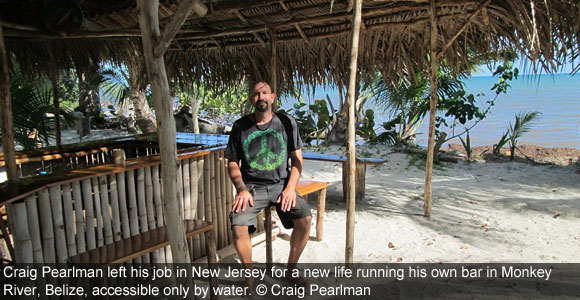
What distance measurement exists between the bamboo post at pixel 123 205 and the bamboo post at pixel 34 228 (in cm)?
54

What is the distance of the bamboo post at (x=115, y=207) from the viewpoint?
8.70 feet

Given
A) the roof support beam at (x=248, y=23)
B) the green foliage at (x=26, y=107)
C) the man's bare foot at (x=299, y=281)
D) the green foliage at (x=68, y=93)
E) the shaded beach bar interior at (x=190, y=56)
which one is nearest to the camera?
the shaded beach bar interior at (x=190, y=56)

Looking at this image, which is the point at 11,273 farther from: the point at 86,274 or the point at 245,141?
the point at 245,141

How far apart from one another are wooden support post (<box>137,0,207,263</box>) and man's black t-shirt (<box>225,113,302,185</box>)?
0.84 m

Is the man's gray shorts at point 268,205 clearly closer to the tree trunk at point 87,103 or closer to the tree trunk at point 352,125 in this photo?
the tree trunk at point 352,125

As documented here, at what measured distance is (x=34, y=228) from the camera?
2.25 metres

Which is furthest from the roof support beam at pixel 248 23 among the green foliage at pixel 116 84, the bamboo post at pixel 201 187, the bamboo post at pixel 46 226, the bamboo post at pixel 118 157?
the green foliage at pixel 116 84

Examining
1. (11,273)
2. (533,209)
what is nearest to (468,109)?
(533,209)

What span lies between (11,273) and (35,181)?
2.08 ft

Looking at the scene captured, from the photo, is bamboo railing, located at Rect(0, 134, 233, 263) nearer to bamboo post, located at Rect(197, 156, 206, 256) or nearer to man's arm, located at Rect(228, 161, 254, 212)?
bamboo post, located at Rect(197, 156, 206, 256)

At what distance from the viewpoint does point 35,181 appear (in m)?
2.33

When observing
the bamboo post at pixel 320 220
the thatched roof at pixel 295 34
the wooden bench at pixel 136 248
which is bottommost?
the bamboo post at pixel 320 220

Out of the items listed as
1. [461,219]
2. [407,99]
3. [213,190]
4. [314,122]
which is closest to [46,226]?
[213,190]

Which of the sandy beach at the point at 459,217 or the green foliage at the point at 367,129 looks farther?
the green foliage at the point at 367,129
